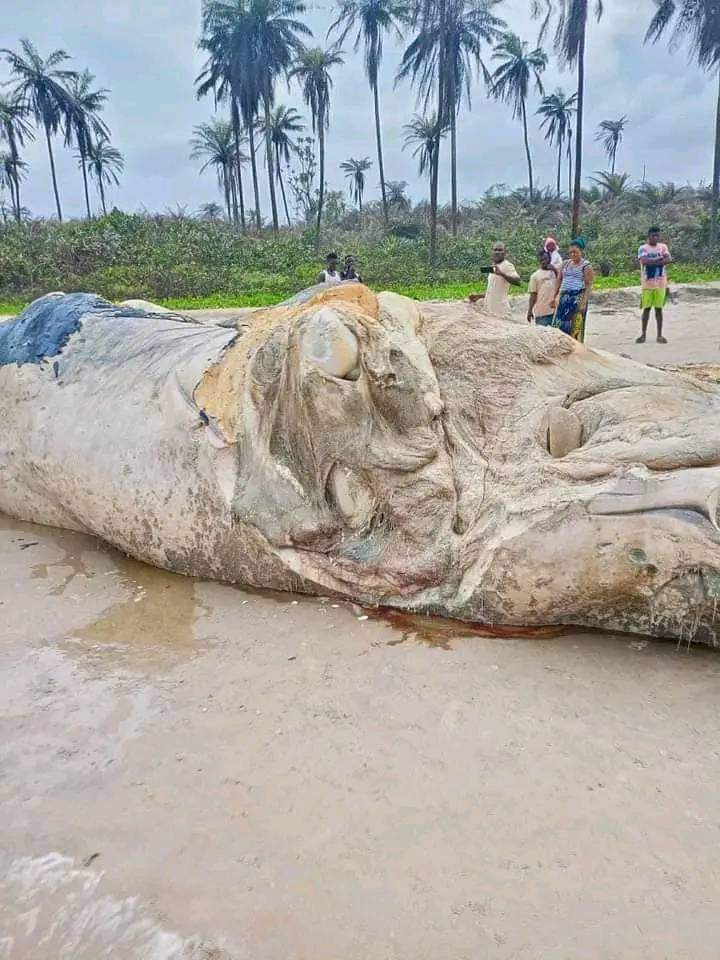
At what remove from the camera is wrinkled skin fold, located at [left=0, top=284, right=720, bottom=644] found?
245 cm

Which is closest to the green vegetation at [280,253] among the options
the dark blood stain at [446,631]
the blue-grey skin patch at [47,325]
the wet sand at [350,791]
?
the blue-grey skin patch at [47,325]

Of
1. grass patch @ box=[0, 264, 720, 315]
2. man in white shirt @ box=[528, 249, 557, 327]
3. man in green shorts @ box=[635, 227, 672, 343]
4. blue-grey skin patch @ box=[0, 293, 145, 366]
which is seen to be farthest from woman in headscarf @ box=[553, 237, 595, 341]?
grass patch @ box=[0, 264, 720, 315]

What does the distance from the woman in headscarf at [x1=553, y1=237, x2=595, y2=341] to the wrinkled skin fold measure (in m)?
4.16

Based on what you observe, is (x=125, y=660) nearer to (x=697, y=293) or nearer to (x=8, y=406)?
(x=8, y=406)

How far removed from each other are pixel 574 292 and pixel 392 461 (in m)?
5.30

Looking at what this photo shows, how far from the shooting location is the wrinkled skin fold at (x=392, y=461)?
8.04 ft

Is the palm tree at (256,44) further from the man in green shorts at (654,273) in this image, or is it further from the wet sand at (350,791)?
the wet sand at (350,791)

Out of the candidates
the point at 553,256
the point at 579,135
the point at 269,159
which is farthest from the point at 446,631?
the point at 269,159

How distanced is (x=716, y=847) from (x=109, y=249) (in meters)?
24.1

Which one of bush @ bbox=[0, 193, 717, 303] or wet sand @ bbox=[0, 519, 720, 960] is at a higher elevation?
bush @ bbox=[0, 193, 717, 303]

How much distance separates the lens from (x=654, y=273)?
916 cm

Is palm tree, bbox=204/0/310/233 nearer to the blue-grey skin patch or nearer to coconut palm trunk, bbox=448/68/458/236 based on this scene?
coconut palm trunk, bbox=448/68/458/236

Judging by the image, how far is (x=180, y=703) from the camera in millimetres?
2391

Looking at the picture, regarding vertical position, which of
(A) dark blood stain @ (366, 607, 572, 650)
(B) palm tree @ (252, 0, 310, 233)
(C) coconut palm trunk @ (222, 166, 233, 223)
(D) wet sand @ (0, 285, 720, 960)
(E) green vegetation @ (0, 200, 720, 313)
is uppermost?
(B) palm tree @ (252, 0, 310, 233)
